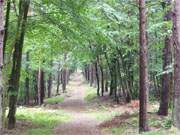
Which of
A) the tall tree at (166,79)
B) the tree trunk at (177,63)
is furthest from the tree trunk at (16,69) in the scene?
the tree trunk at (177,63)

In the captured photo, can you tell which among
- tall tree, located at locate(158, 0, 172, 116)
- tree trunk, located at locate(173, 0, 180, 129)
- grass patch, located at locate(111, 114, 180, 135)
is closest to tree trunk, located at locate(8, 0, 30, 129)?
grass patch, located at locate(111, 114, 180, 135)

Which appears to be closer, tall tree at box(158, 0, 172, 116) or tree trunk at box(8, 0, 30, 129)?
tree trunk at box(8, 0, 30, 129)

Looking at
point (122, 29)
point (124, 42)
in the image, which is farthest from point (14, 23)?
point (124, 42)

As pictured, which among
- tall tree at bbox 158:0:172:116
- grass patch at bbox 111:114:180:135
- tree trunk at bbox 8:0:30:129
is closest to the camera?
grass patch at bbox 111:114:180:135

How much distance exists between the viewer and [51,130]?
739 inches

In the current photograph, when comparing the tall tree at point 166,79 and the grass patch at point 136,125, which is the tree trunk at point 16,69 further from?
the tall tree at point 166,79

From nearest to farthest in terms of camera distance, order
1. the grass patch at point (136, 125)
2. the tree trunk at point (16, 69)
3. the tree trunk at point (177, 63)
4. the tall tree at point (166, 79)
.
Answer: the tree trunk at point (177, 63) < the grass patch at point (136, 125) < the tree trunk at point (16, 69) < the tall tree at point (166, 79)

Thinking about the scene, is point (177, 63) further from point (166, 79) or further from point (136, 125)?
point (166, 79)

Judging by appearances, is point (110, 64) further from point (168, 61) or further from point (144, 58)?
point (144, 58)

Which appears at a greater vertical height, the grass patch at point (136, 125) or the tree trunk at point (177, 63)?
the tree trunk at point (177, 63)

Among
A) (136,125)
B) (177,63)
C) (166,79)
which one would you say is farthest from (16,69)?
(177,63)

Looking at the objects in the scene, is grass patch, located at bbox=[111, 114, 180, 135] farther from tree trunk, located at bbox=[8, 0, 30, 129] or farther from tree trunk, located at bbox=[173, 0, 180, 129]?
tree trunk, located at bbox=[8, 0, 30, 129]

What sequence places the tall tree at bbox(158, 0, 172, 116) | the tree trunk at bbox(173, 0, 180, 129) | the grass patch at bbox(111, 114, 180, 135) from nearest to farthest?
the tree trunk at bbox(173, 0, 180, 129), the grass patch at bbox(111, 114, 180, 135), the tall tree at bbox(158, 0, 172, 116)

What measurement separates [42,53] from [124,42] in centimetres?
748
